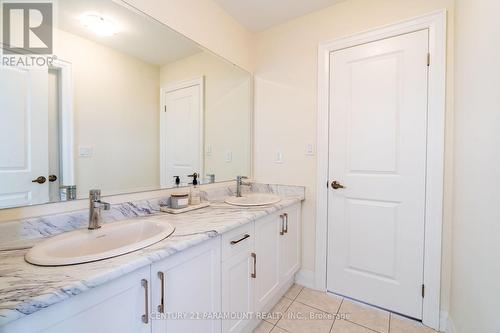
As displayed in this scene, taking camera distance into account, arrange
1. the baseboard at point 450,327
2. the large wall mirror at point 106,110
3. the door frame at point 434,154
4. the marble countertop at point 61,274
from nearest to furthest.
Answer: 1. the marble countertop at point 61,274
2. the large wall mirror at point 106,110
3. the baseboard at point 450,327
4. the door frame at point 434,154

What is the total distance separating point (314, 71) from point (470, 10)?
948 millimetres

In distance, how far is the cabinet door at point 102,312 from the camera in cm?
57

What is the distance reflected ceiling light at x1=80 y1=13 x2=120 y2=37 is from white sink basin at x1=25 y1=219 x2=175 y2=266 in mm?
997

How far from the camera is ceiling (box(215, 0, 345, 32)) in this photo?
5.85 ft

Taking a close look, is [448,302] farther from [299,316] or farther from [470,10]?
[470,10]

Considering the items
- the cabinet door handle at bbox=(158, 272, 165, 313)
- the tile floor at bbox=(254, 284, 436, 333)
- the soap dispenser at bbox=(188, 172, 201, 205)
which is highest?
the soap dispenser at bbox=(188, 172, 201, 205)

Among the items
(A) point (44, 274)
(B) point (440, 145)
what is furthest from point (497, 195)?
(A) point (44, 274)

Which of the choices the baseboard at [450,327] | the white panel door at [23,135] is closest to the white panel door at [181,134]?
the white panel door at [23,135]

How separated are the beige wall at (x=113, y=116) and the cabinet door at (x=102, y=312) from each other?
0.60 metres

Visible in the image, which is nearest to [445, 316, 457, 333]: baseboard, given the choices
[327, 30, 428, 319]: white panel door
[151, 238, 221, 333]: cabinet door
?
[327, 30, 428, 319]: white panel door

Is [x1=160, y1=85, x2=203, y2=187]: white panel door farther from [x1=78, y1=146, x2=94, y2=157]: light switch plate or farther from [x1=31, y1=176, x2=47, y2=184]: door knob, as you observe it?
[x1=31, y1=176, x2=47, y2=184]: door knob

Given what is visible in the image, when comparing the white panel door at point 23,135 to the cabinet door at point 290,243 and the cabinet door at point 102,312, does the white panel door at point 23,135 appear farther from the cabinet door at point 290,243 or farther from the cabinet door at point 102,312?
the cabinet door at point 290,243

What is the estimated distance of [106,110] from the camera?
1.21m

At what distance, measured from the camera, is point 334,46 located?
1787 mm
